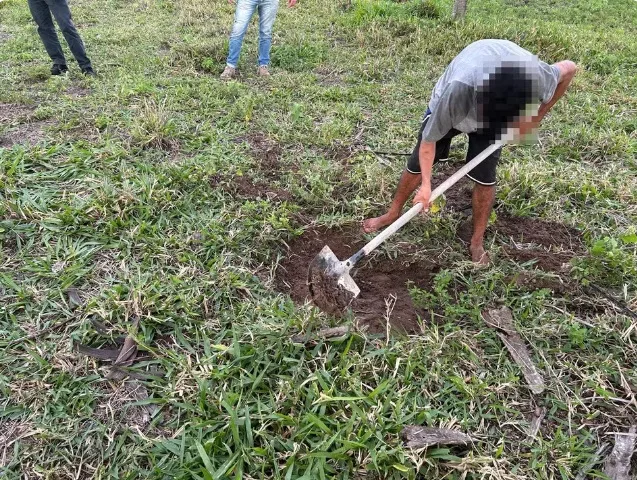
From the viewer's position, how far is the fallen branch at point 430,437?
5.90 feet

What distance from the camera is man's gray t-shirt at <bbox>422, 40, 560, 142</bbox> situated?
207 cm

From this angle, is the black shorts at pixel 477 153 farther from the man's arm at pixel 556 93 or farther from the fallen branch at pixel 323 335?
the fallen branch at pixel 323 335

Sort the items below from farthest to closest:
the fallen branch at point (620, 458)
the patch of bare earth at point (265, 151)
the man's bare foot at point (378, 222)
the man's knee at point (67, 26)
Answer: the man's knee at point (67, 26)
the patch of bare earth at point (265, 151)
the man's bare foot at point (378, 222)
the fallen branch at point (620, 458)

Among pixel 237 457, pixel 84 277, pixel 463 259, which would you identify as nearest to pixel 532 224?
pixel 463 259

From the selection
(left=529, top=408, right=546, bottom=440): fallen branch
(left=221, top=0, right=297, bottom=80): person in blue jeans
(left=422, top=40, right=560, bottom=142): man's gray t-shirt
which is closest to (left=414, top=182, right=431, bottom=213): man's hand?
(left=422, top=40, right=560, bottom=142): man's gray t-shirt

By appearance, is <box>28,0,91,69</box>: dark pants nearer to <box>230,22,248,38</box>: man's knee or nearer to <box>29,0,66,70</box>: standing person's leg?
<box>29,0,66,70</box>: standing person's leg

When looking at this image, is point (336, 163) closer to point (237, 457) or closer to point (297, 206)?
point (297, 206)

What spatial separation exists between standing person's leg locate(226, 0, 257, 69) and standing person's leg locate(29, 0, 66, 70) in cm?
185

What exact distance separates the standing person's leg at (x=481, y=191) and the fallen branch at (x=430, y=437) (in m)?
1.16

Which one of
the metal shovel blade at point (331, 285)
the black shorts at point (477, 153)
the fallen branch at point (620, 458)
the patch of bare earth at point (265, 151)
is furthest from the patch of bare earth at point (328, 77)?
the fallen branch at point (620, 458)

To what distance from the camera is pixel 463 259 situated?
2.75 meters

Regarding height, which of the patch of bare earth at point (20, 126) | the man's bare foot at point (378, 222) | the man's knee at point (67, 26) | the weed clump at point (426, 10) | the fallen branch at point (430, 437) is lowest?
the fallen branch at point (430, 437)

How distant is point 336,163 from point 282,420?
7.46 ft

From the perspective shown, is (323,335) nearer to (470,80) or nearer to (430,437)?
(430,437)
